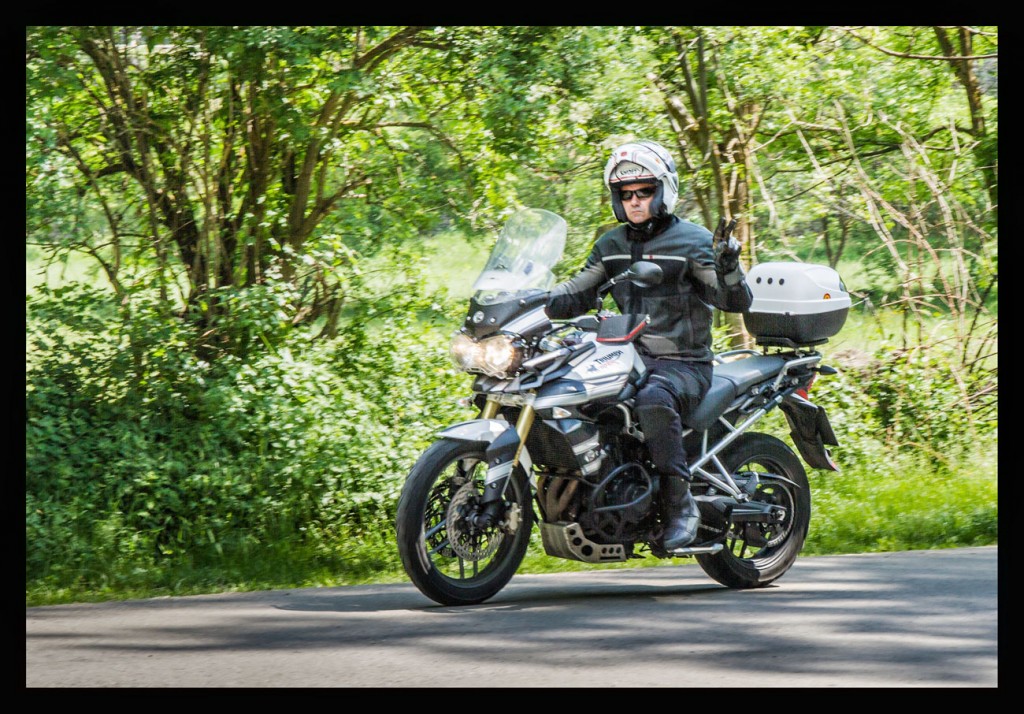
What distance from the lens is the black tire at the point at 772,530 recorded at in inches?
261

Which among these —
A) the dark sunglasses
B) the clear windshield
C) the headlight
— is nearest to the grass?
the headlight

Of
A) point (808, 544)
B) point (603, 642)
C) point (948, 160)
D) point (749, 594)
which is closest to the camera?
point (603, 642)

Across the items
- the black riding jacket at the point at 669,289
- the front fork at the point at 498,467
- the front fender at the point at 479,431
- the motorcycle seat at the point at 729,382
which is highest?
the black riding jacket at the point at 669,289

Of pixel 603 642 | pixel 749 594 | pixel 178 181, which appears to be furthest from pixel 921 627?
pixel 178 181

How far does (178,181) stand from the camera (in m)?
9.49

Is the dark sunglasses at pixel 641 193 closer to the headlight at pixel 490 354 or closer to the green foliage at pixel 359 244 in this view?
the headlight at pixel 490 354

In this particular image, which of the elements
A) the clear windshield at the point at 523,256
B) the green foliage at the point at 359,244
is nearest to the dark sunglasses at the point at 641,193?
the clear windshield at the point at 523,256

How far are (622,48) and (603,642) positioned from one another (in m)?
6.11

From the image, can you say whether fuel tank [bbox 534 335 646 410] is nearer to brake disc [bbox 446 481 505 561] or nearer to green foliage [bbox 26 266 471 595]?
brake disc [bbox 446 481 505 561]

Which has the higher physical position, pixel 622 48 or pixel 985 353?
pixel 622 48

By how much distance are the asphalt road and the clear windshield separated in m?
1.55

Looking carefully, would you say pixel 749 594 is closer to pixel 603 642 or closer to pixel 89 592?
pixel 603 642

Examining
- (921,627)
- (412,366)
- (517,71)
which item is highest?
(517,71)

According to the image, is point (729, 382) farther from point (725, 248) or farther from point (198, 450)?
point (198, 450)
